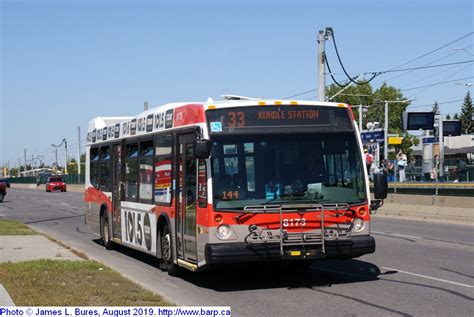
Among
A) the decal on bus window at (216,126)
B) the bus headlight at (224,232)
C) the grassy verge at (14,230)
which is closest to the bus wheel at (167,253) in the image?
the bus headlight at (224,232)

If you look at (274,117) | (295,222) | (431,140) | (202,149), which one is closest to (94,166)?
(274,117)

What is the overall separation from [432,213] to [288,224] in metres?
17.4

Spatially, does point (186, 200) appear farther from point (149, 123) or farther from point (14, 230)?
point (14, 230)

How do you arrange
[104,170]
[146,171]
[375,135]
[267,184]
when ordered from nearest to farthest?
[267,184], [146,171], [104,170], [375,135]

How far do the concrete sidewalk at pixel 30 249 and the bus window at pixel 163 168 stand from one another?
8.33 ft

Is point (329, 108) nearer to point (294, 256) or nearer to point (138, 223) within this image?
point (294, 256)

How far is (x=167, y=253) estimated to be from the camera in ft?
40.5

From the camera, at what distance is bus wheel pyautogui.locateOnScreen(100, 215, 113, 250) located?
54.9 feet

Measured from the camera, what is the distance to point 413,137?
110500 millimetres

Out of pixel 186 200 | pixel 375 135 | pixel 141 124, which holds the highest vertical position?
pixel 375 135

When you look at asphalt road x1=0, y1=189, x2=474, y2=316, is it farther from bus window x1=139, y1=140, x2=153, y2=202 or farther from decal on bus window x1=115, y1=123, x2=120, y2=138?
decal on bus window x1=115, y1=123, x2=120, y2=138

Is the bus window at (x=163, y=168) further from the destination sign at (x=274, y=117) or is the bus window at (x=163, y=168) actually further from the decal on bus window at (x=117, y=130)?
the decal on bus window at (x=117, y=130)

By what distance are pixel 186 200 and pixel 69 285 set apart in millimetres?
2151

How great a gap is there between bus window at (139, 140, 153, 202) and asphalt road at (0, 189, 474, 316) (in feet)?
4.69
